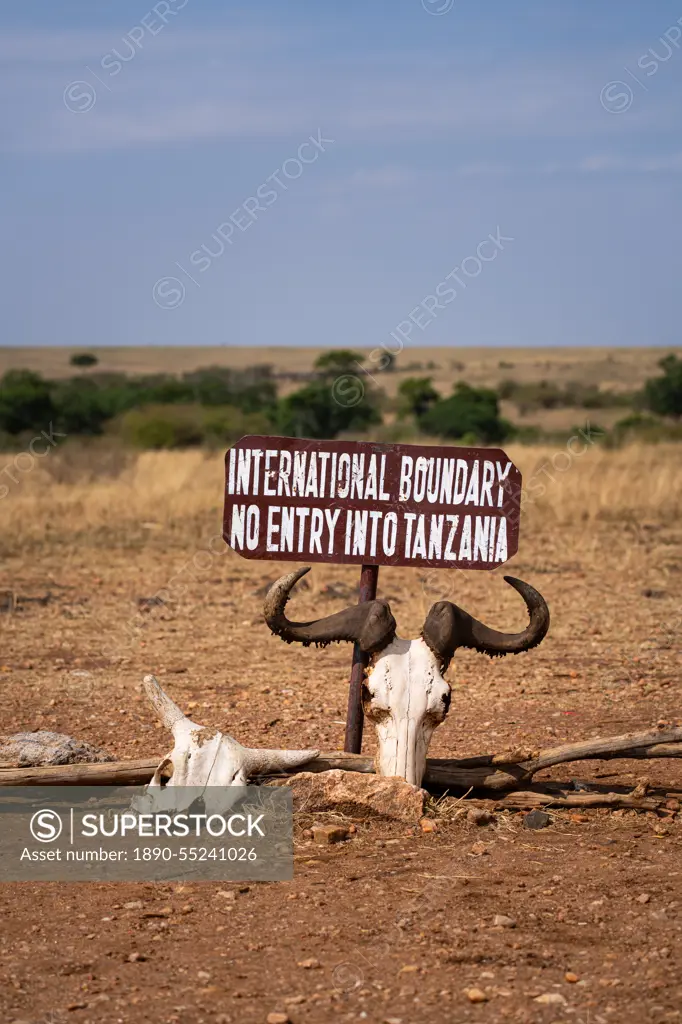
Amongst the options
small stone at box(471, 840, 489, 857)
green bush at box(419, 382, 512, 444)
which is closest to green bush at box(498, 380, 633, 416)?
green bush at box(419, 382, 512, 444)

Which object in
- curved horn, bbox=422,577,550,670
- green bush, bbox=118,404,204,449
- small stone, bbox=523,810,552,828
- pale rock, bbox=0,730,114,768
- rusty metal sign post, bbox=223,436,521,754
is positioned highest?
green bush, bbox=118,404,204,449

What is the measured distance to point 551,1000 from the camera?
3.63m

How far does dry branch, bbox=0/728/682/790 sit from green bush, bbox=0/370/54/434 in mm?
28395

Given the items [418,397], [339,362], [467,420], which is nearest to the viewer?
[467,420]

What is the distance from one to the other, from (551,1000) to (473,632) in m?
2.11

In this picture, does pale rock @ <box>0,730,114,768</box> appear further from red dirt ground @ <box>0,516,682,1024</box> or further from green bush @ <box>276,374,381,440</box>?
green bush @ <box>276,374,381,440</box>

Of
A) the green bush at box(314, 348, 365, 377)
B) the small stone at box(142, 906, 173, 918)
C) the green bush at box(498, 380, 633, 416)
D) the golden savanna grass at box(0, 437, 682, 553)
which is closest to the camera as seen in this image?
the small stone at box(142, 906, 173, 918)

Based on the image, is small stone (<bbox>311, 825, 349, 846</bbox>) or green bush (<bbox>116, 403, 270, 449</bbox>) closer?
small stone (<bbox>311, 825, 349, 846</bbox>)

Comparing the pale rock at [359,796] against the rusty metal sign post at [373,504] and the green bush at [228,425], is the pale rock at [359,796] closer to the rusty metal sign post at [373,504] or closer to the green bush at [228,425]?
the rusty metal sign post at [373,504]

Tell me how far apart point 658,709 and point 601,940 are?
11.6 ft

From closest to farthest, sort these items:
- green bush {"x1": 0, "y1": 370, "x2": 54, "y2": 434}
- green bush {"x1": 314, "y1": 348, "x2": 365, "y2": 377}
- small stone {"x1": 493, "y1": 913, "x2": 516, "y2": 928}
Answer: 1. small stone {"x1": 493, "y1": 913, "x2": 516, "y2": 928}
2. green bush {"x1": 0, "y1": 370, "x2": 54, "y2": 434}
3. green bush {"x1": 314, "y1": 348, "x2": 365, "y2": 377}

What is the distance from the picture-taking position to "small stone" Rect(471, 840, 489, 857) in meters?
4.97

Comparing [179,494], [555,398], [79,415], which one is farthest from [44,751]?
[555,398]

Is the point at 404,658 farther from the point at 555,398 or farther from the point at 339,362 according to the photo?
the point at 555,398
